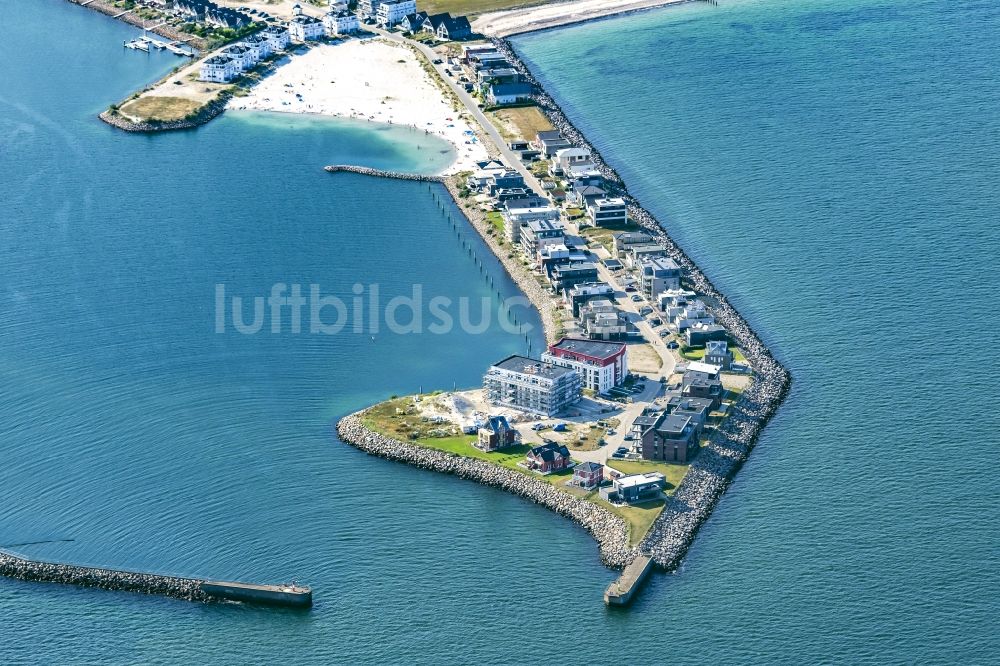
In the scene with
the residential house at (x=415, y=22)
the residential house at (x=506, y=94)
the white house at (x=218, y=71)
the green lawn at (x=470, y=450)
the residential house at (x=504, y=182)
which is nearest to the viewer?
the green lawn at (x=470, y=450)

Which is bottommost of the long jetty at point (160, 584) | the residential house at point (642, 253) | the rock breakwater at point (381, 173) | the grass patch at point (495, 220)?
the long jetty at point (160, 584)

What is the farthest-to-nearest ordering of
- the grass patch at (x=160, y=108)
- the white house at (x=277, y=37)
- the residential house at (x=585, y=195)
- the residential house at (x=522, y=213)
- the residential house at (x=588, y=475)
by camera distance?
the white house at (x=277, y=37)
the grass patch at (x=160, y=108)
the residential house at (x=585, y=195)
the residential house at (x=522, y=213)
the residential house at (x=588, y=475)

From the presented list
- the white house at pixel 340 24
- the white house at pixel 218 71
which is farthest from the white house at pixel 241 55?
the white house at pixel 340 24

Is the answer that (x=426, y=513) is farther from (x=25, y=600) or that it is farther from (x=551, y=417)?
(x=25, y=600)

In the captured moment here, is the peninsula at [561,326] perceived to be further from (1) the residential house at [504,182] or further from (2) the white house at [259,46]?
(2) the white house at [259,46]

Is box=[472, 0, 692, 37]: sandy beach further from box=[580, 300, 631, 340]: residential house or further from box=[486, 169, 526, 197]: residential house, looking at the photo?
box=[580, 300, 631, 340]: residential house

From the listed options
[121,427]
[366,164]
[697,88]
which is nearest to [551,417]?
[121,427]

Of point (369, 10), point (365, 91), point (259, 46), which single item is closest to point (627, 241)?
point (365, 91)
